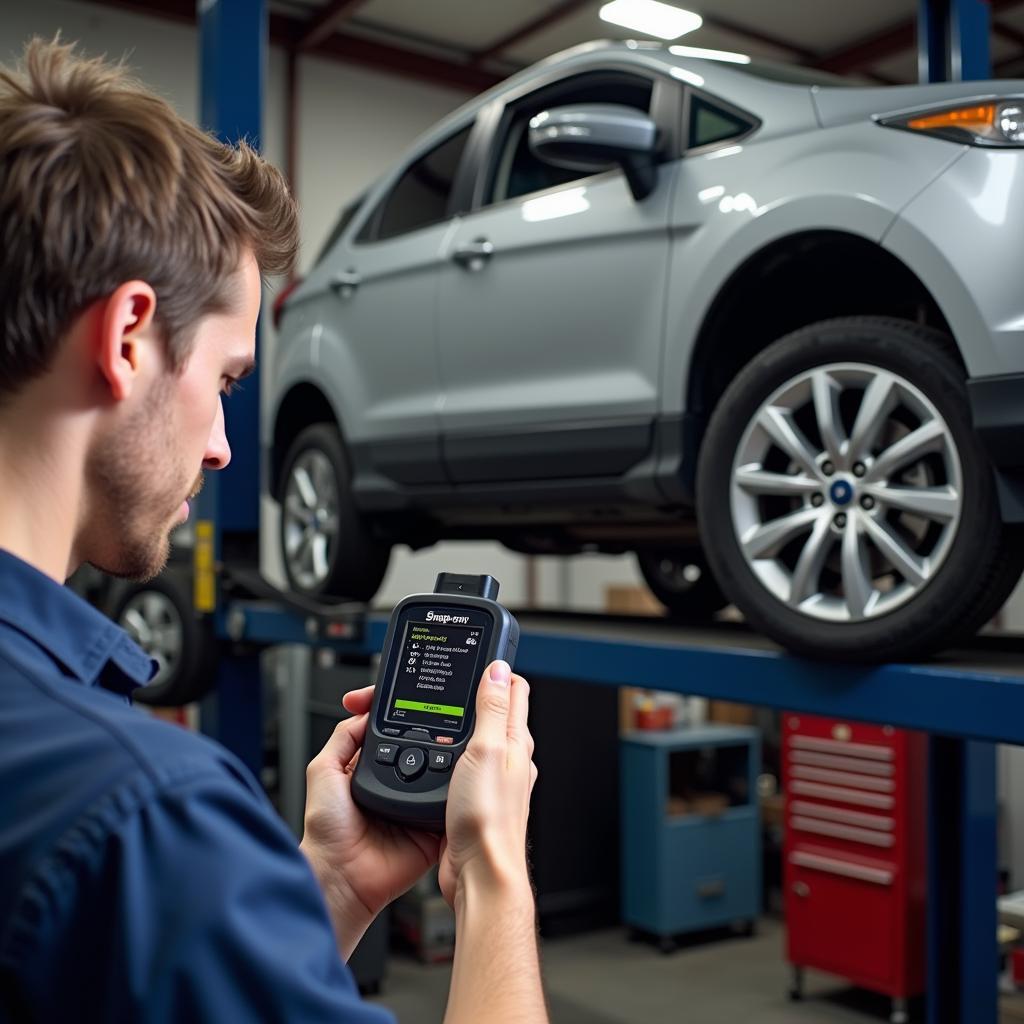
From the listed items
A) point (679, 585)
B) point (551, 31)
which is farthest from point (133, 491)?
point (551, 31)

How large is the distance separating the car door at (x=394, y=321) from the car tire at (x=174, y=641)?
0.73 metres

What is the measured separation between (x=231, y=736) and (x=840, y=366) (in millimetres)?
2122

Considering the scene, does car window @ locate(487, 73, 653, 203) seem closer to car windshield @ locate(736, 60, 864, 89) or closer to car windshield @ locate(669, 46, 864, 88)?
car windshield @ locate(669, 46, 864, 88)

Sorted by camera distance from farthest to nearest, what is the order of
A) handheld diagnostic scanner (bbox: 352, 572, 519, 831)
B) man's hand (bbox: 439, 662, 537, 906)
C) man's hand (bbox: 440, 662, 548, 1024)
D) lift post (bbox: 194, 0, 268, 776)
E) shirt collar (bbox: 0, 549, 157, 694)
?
lift post (bbox: 194, 0, 268, 776) → handheld diagnostic scanner (bbox: 352, 572, 519, 831) → man's hand (bbox: 439, 662, 537, 906) → man's hand (bbox: 440, 662, 548, 1024) → shirt collar (bbox: 0, 549, 157, 694)

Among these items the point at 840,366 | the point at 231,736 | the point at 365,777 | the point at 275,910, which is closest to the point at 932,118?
the point at 840,366

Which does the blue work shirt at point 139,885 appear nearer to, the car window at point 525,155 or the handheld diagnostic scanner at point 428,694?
the handheld diagnostic scanner at point 428,694

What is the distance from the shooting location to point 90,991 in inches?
21.0

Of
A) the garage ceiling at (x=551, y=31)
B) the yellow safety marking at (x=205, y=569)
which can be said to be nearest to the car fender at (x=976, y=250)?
the yellow safety marking at (x=205, y=569)

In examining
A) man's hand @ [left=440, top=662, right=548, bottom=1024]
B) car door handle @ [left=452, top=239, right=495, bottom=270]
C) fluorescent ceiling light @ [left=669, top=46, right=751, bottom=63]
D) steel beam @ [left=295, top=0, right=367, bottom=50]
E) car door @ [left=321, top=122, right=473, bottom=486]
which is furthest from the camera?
steel beam @ [left=295, top=0, right=367, bottom=50]

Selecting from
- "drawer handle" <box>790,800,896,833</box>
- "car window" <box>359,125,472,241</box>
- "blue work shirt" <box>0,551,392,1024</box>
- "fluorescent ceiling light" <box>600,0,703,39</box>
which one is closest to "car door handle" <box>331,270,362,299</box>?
"car window" <box>359,125,472,241</box>

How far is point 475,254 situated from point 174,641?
1.46 meters

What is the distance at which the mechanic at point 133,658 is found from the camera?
53 cm

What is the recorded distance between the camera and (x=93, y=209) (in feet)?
2.25

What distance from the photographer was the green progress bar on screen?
1050 mm
